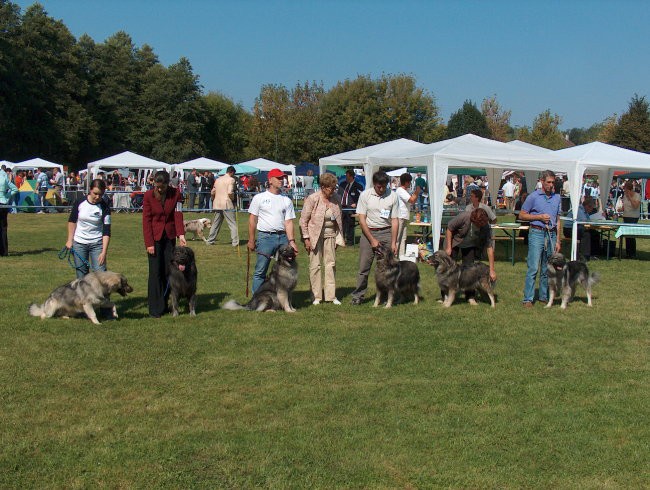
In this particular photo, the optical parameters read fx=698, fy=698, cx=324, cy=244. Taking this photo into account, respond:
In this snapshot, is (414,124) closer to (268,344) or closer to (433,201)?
(433,201)

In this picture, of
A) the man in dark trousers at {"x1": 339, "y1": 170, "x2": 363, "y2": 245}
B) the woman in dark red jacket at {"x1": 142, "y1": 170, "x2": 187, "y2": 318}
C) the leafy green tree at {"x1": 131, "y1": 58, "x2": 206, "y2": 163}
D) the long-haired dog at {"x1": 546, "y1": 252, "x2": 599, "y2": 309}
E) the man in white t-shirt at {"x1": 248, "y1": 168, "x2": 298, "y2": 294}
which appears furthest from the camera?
the leafy green tree at {"x1": 131, "y1": 58, "x2": 206, "y2": 163}

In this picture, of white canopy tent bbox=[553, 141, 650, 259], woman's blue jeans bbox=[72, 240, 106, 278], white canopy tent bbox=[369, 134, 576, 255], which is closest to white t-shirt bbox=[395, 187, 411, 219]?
white canopy tent bbox=[369, 134, 576, 255]

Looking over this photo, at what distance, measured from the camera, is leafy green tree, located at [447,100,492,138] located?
232 feet

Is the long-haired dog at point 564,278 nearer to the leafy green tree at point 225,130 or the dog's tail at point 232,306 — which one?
the dog's tail at point 232,306

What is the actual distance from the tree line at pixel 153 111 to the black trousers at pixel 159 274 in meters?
45.1

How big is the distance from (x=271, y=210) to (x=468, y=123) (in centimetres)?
6476

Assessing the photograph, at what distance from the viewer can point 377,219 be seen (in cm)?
935

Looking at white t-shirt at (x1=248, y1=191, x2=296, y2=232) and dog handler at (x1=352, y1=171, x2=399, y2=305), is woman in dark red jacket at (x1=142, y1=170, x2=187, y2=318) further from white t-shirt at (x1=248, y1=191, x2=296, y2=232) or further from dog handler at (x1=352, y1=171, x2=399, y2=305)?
dog handler at (x1=352, y1=171, x2=399, y2=305)

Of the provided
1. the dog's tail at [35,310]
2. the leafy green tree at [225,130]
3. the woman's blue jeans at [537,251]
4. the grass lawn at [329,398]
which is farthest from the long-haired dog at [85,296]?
the leafy green tree at [225,130]

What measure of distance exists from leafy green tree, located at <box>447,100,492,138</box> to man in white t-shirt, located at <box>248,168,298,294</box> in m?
62.8

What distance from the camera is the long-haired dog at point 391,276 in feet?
30.6

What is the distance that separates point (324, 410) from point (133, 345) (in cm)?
274

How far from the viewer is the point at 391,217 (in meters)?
9.33

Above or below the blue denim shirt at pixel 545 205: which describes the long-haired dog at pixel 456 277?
below
